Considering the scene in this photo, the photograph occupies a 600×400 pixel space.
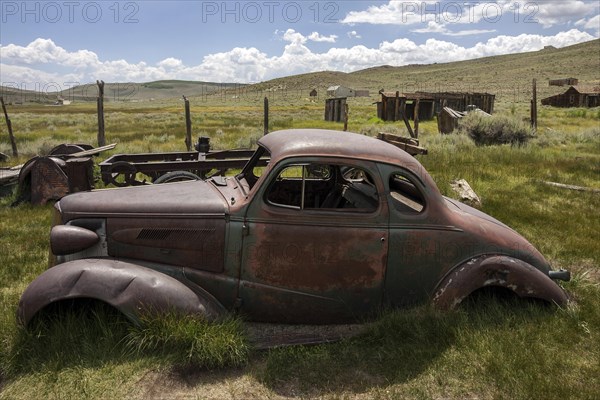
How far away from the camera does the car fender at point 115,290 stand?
319 centimetres

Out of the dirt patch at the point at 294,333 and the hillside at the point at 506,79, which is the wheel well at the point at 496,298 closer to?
the dirt patch at the point at 294,333

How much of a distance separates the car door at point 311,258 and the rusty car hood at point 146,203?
1.36 feet

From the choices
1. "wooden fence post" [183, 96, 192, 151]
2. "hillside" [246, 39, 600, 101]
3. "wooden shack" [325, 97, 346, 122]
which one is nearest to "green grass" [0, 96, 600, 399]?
"wooden fence post" [183, 96, 192, 151]

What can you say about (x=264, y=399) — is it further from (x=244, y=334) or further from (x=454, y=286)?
(x=454, y=286)

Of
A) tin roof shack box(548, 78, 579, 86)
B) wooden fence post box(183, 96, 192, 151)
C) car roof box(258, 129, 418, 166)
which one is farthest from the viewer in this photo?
tin roof shack box(548, 78, 579, 86)

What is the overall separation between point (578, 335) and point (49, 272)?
4.29 m

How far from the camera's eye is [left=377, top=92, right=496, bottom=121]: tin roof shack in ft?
97.8

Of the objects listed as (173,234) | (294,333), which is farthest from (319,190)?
(173,234)

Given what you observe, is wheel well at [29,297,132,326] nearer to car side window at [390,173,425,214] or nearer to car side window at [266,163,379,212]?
car side window at [266,163,379,212]

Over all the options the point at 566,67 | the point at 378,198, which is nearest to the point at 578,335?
the point at 378,198

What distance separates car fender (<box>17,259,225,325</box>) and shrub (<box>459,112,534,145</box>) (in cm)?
1599

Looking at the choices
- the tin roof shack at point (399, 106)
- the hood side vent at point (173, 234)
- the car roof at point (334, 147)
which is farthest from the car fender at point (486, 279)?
the tin roof shack at point (399, 106)

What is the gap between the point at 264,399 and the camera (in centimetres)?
298

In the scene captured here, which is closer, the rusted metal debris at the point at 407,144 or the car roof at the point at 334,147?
the car roof at the point at 334,147
